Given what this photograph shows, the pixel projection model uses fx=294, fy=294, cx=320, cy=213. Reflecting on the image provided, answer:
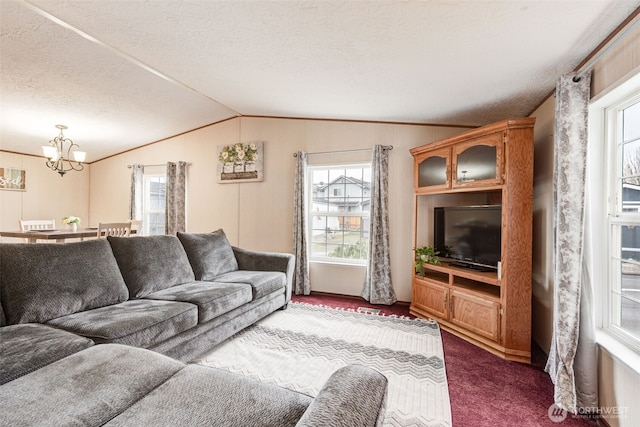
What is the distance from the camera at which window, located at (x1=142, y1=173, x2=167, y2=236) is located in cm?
561

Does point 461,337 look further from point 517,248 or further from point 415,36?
point 415,36

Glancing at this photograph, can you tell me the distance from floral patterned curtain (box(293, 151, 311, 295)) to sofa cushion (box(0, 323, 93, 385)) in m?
2.86

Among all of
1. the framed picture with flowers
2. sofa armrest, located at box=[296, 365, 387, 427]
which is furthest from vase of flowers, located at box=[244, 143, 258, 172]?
sofa armrest, located at box=[296, 365, 387, 427]

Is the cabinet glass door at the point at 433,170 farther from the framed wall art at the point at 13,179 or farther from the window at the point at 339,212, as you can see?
the framed wall art at the point at 13,179

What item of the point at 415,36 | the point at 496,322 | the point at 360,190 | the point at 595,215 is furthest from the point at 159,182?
the point at 595,215

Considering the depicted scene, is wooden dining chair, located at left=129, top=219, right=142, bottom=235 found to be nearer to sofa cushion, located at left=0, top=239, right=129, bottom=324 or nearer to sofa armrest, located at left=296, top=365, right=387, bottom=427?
sofa cushion, located at left=0, top=239, right=129, bottom=324

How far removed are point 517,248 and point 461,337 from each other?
1.00 metres

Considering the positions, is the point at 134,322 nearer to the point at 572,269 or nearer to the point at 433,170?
the point at 572,269

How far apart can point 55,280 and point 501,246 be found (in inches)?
133

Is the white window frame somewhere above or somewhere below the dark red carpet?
above

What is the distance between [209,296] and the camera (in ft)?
7.80

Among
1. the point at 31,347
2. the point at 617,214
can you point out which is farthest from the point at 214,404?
the point at 617,214

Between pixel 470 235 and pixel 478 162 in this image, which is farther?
pixel 470 235

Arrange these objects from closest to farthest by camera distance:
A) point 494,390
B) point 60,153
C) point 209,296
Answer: point 494,390, point 209,296, point 60,153
